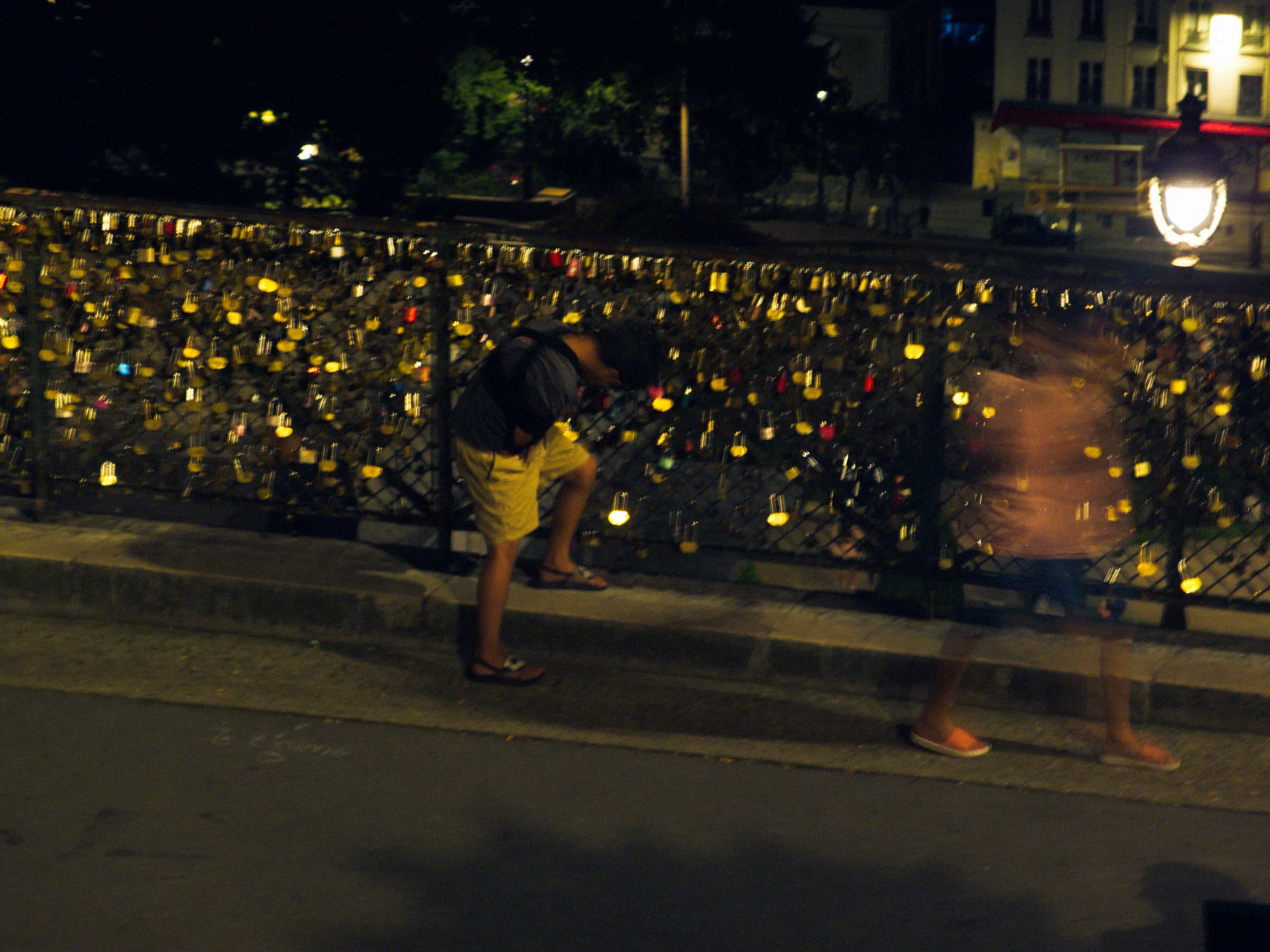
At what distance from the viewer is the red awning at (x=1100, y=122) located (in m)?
71.5

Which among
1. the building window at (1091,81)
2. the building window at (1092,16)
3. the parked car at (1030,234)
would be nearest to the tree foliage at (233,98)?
the parked car at (1030,234)

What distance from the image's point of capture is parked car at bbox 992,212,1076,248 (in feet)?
188

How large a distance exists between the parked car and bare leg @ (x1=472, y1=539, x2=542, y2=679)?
5424 centimetres

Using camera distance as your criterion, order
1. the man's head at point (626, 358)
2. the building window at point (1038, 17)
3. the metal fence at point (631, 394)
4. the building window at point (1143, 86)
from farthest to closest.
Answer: the building window at point (1038, 17), the building window at point (1143, 86), the metal fence at point (631, 394), the man's head at point (626, 358)

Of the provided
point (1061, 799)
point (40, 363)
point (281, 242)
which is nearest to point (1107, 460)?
point (1061, 799)

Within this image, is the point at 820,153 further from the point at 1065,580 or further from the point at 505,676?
the point at 1065,580

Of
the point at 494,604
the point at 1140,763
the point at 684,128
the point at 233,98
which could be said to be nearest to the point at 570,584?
the point at 494,604

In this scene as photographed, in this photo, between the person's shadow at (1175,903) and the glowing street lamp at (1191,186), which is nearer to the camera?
the person's shadow at (1175,903)

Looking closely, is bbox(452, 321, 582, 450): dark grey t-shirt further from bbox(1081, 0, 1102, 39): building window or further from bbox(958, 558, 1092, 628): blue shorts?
bbox(1081, 0, 1102, 39): building window

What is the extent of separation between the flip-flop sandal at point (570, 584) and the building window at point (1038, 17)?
240ft

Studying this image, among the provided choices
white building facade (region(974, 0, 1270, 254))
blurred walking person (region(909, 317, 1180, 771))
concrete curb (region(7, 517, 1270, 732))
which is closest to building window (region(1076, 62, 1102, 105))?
white building facade (region(974, 0, 1270, 254))

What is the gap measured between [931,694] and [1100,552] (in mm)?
981

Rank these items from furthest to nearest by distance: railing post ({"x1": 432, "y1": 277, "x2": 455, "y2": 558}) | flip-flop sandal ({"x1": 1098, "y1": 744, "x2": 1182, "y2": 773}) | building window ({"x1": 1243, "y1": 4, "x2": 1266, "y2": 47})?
building window ({"x1": 1243, "y1": 4, "x2": 1266, "y2": 47})
railing post ({"x1": 432, "y1": 277, "x2": 455, "y2": 558})
flip-flop sandal ({"x1": 1098, "y1": 744, "x2": 1182, "y2": 773})

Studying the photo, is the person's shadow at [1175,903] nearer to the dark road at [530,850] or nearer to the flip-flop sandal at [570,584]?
the dark road at [530,850]
